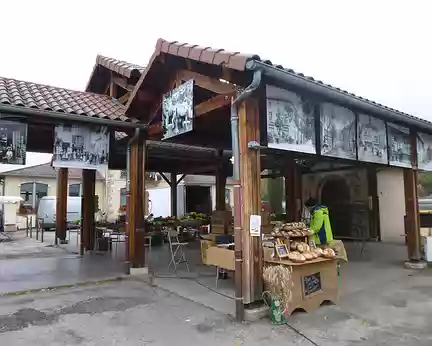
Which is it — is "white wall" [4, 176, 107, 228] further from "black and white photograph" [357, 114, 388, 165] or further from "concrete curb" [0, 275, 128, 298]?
"black and white photograph" [357, 114, 388, 165]

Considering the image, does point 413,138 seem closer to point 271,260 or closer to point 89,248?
point 271,260

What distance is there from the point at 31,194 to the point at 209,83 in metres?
22.3

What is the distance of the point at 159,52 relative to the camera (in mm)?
6160

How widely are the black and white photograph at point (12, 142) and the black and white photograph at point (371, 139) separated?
583cm

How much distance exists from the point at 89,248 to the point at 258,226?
840 cm

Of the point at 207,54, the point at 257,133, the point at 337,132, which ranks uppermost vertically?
the point at 207,54

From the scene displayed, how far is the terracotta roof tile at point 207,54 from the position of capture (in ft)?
14.4

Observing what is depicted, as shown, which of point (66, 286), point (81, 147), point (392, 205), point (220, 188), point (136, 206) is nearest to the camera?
point (66, 286)

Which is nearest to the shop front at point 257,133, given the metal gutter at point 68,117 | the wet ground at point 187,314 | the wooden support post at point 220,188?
the metal gutter at point 68,117

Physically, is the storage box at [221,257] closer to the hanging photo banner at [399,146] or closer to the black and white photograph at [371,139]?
the black and white photograph at [371,139]

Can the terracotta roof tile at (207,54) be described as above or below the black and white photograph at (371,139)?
above

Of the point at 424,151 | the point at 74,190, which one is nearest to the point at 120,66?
the point at 424,151

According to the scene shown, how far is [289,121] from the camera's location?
516 cm

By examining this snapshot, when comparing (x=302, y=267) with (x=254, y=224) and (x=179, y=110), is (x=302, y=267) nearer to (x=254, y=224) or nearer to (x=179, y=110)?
Result: (x=254, y=224)
